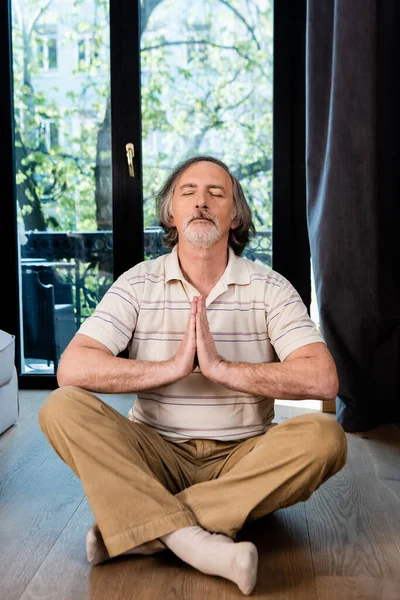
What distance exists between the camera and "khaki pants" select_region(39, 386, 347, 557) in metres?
1.76

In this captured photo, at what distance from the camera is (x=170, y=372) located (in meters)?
1.98

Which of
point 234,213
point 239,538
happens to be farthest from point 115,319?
point 239,538

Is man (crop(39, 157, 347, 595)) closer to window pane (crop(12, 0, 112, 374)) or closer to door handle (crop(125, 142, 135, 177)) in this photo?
door handle (crop(125, 142, 135, 177))

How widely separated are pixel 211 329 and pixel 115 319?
0.88ft

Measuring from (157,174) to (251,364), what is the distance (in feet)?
6.96

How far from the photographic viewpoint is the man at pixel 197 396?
178 cm

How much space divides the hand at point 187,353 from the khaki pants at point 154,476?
0.67 ft

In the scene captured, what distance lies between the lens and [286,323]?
2121 mm

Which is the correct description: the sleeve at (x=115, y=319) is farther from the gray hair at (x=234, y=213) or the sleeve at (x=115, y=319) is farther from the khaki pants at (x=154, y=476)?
the gray hair at (x=234, y=213)

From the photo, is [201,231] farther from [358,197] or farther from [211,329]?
[358,197]

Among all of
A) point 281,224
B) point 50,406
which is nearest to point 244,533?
point 50,406

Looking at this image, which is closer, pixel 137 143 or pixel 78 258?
pixel 137 143

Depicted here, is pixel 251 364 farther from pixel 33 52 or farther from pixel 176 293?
pixel 33 52

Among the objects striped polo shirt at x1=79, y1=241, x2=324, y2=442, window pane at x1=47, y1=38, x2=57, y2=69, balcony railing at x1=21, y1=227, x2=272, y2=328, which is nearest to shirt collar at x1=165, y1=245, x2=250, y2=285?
striped polo shirt at x1=79, y1=241, x2=324, y2=442
